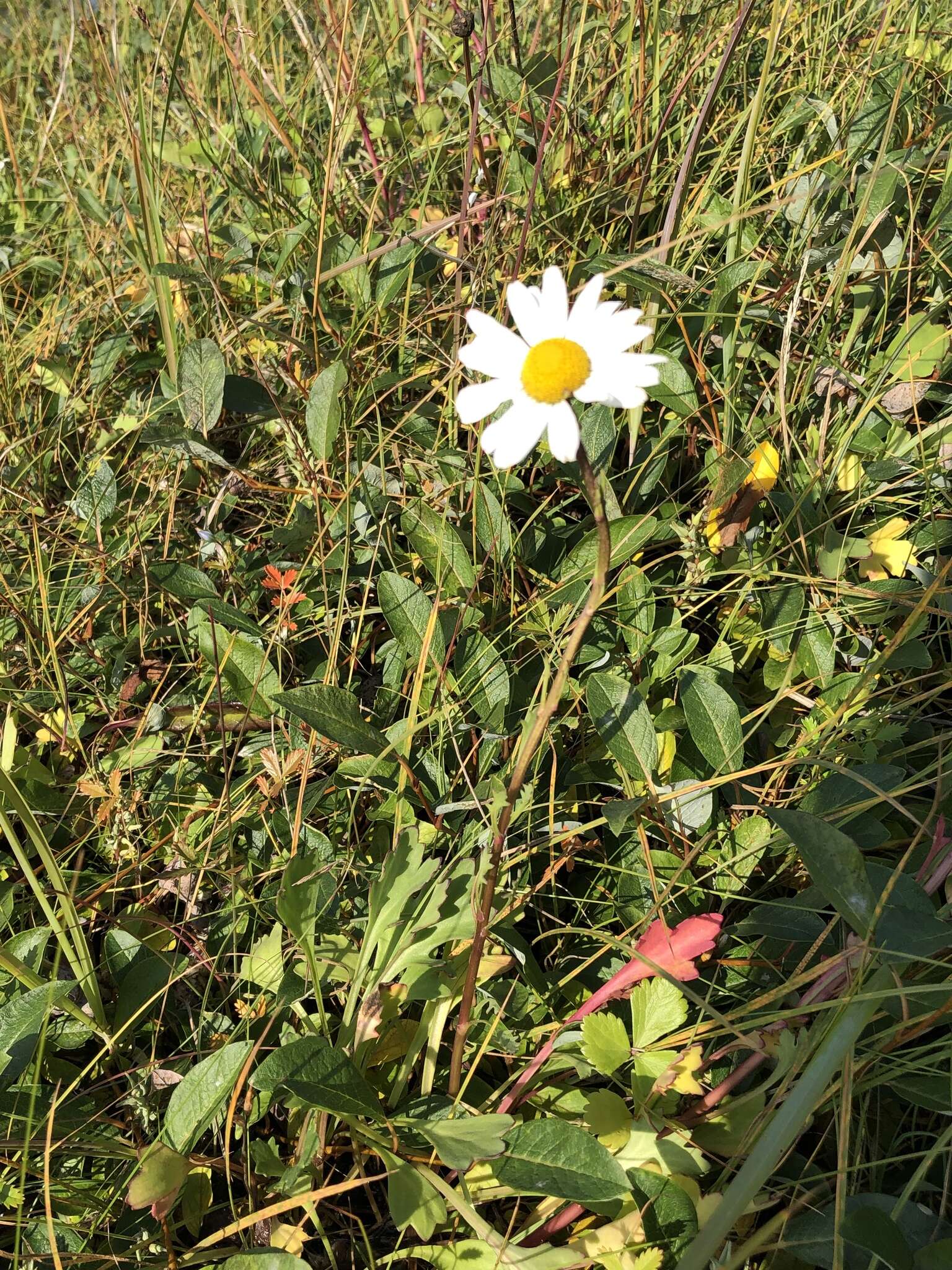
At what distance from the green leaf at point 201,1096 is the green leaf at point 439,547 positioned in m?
0.61

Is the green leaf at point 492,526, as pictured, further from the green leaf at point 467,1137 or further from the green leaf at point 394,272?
the green leaf at point 467,1137

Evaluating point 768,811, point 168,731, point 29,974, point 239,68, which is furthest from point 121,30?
point 768,811

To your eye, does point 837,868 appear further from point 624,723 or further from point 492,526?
point 492,526

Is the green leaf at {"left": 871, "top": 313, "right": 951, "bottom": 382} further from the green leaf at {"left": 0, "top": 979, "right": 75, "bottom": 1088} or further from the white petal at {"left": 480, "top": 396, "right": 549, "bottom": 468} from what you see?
the green leaf at {"left": 0, "top": 979, "right": 75, "bottom": 1088}

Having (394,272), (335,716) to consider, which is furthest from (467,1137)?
(394,272)

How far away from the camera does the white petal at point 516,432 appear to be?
588 millimetres

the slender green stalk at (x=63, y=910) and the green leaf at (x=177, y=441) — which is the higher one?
the green leaf at (x=177, y=441)

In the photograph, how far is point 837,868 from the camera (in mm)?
798

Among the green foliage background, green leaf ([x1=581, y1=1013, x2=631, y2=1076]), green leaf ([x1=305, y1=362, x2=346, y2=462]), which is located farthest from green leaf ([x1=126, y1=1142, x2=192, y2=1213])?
green leaf ([x1=305, y1=362, x2=346, y2=462])

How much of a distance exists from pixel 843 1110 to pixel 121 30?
124 inches

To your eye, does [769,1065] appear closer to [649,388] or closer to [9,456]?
[649,388]

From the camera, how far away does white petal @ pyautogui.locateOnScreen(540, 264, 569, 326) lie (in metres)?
0.68

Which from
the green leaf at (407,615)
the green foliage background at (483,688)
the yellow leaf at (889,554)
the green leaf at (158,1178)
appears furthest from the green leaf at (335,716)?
the yellow leaf at (889,554)

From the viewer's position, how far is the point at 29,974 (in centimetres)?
98
